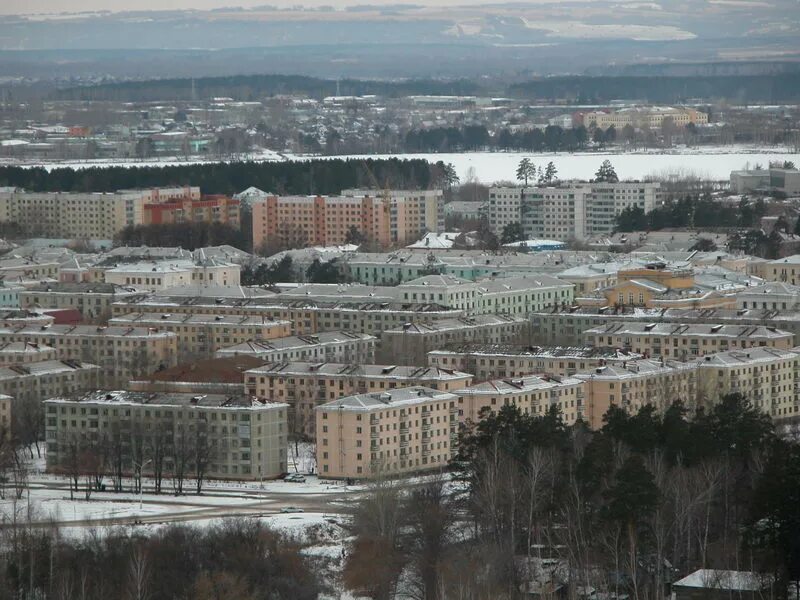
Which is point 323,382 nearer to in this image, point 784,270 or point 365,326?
point 365,326

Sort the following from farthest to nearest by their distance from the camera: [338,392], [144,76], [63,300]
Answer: [144,76] < [63,300] < [338,392]

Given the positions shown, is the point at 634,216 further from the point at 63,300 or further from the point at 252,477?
the point at 252,477

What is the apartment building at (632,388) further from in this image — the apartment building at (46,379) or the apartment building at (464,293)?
the apartment building at (464,293)

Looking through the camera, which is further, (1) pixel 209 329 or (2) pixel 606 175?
(2) pixel 606 175

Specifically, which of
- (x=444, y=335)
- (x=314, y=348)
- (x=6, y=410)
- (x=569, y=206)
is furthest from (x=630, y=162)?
(x=6, y=410)

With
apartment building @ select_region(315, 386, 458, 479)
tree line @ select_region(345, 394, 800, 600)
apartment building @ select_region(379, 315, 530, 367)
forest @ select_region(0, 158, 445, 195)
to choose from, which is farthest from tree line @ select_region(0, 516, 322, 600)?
forest @ select_region(0, 158, 445, 195)

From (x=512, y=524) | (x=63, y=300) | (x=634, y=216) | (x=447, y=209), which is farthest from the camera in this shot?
(x=447, y=209)

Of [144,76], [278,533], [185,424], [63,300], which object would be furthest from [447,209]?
[144,76]
